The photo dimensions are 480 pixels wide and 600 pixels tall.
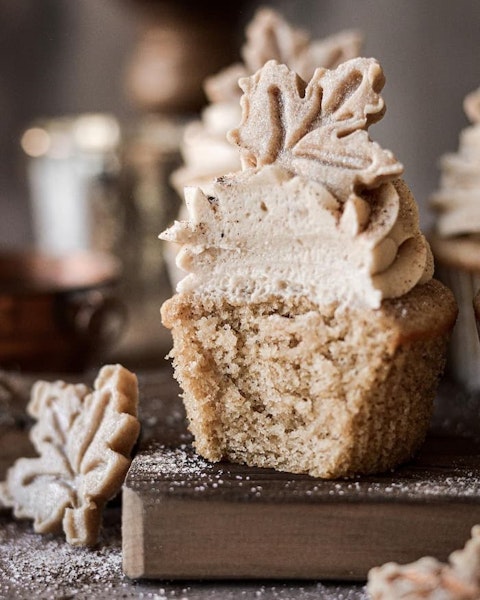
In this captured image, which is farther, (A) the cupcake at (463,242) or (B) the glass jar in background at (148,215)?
(B) the glass jar in background at (148,215)

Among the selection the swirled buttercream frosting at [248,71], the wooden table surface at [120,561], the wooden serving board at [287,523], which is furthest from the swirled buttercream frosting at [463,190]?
the wooden serving board at [287,523]

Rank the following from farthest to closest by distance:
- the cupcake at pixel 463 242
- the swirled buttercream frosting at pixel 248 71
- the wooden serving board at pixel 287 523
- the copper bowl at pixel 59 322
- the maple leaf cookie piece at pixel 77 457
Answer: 1. the copper bowl at pixel 59 322
2. the swirled buttercream frosting at pixel 248 71
3. the cupcake at pixel 463 242
4. the maple leaf cookie piece at pixel 77 457
5. the wooden serving board at pixel 287 523

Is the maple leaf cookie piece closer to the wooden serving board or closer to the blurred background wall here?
the wooden serving board

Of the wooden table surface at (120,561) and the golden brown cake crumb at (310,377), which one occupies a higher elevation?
the golden brown cake crumb at (310,377)

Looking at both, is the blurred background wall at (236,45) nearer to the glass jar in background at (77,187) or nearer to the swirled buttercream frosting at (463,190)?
the glass jar in background at (77,187)

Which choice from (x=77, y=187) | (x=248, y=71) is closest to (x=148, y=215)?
(x=77, y=187)

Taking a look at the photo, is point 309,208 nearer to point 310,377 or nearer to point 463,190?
point 310,377

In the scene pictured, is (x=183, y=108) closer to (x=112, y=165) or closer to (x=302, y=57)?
(x=112, y=165)

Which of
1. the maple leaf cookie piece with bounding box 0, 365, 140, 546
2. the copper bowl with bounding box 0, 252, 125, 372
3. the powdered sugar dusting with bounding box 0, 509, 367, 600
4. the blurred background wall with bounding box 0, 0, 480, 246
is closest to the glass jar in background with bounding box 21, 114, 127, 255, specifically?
the blurred background wall with bounding box 0, 0, 480, 246
